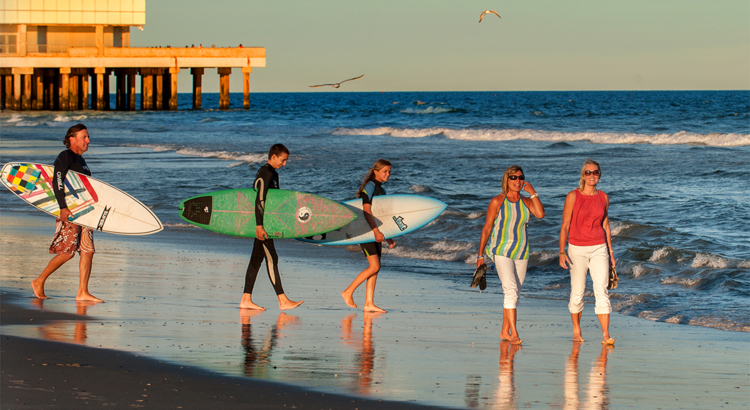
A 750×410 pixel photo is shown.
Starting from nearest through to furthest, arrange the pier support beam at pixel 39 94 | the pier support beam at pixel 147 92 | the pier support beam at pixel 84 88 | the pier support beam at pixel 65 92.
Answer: the pier support beam at pixel 65 92, the pier support beam at pixel 39 94, the pier support beam at pixel 147 92, the pier support beam at pixel 84 88

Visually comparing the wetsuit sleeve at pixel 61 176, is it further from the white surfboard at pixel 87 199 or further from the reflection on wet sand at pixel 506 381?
the reflection on wet sand at pixel 506 381

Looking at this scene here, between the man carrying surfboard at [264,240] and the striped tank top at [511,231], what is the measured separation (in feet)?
5.76

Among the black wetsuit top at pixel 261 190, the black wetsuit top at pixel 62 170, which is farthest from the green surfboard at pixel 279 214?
the black wetsuit top at pixel 62 170

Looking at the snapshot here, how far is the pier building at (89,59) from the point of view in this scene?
41469 millimetres

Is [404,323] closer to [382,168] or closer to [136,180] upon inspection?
[382,168]

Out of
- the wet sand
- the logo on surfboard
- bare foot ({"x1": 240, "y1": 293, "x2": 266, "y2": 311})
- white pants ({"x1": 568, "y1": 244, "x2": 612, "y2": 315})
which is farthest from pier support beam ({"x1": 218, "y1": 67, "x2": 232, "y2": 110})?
white pants ({"x1": 568, "y1": 244, "x2": 612, "y2": 315})

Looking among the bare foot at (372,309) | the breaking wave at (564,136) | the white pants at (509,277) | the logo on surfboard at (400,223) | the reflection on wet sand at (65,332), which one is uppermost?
the breaking wave at (564,136)

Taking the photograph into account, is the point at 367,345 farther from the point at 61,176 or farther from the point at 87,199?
the point at 87,199

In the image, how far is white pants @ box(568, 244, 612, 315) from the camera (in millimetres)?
5629

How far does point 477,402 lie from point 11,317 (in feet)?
11.7

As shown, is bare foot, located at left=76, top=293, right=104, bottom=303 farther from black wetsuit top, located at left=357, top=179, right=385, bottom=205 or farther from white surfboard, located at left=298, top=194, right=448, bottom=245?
black wetsuit top, located at left=357, top=179, right=385, bottom=205

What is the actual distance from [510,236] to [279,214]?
233 cm

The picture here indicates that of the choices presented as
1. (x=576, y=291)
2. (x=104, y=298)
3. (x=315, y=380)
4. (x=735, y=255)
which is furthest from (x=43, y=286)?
(x=735, y=255)

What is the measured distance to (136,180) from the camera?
1672 cm
